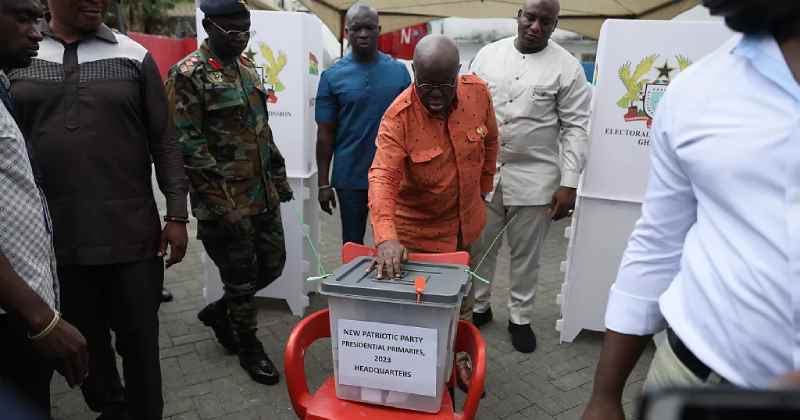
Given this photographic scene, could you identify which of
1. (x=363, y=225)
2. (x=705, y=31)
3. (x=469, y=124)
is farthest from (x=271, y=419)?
(x=705, y=31)

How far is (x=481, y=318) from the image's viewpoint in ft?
12.8

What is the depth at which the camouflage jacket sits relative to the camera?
8.87ft

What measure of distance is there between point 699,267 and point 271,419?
233 cm

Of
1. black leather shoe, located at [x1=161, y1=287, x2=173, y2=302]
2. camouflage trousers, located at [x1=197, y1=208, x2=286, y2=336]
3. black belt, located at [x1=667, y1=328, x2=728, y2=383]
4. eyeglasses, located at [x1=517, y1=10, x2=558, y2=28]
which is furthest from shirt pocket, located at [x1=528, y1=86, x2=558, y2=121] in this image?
black leather shoe, located at [x1=161, y1=287, x2=173, y2=302]

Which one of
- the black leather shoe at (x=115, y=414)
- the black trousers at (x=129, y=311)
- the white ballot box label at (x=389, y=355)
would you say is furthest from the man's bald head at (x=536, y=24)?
the black leather shoe at (x=115, y=414)

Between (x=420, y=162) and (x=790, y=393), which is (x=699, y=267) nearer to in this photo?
(x=790, y=393)

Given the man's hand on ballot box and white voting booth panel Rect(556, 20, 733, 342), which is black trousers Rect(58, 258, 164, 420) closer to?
the man's hand on ballot box

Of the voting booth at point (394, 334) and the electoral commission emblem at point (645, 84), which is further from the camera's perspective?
the electoral commission emblem at point (645, 84)

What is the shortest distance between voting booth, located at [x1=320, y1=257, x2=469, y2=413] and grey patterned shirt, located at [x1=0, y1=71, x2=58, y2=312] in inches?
33.0

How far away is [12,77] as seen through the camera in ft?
6.64

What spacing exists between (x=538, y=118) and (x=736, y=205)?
2.47 meters

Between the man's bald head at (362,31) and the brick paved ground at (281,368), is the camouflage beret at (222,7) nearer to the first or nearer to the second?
the man's bald head at (362,31)

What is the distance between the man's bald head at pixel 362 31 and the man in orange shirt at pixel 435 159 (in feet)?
3.92

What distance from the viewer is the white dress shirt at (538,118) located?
129 inches
